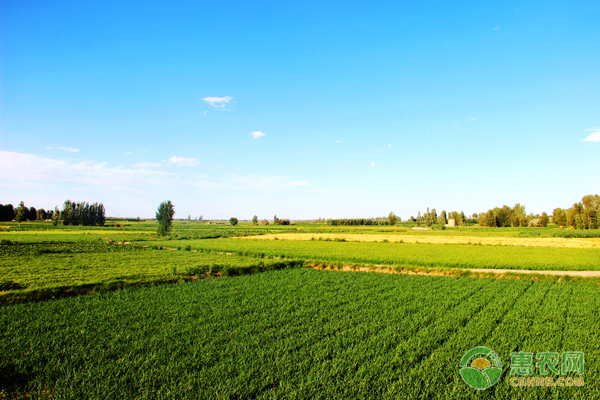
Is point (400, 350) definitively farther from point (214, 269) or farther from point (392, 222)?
point (392, 222)

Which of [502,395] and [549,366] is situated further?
[549,366]

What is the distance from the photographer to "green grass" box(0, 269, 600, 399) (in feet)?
18.6

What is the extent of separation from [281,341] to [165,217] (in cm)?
6990

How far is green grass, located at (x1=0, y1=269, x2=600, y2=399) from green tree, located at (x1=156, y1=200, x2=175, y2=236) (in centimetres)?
5813

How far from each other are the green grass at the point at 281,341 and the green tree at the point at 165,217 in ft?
191

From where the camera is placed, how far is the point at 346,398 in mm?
5285

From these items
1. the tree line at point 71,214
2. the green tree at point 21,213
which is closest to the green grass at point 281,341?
the green tree at point 21,213

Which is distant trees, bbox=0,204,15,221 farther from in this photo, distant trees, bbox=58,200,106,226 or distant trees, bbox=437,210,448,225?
distant trees, bbox=437,210,448,225

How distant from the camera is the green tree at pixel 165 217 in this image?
2672 inches

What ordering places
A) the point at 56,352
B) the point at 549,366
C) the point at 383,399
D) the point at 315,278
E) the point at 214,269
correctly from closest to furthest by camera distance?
the point at 383,399, the point at 549,366, the point at 56,352, the point at 315,278, the point at 214,269

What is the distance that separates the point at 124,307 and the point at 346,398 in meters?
10.1

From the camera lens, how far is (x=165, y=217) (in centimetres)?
7025

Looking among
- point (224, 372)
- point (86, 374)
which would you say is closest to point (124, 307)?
point (86, 374)

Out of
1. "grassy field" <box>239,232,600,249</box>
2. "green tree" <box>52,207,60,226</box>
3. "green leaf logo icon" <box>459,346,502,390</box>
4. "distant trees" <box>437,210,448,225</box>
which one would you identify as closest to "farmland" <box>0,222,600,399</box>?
"green leaf logo icon" <box>459,346,502,390</box>
